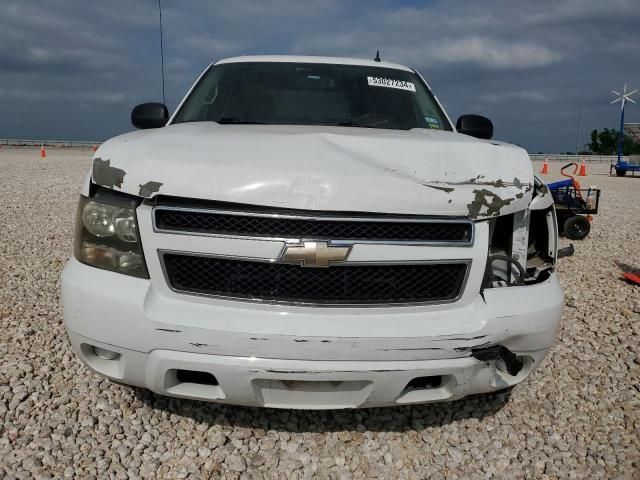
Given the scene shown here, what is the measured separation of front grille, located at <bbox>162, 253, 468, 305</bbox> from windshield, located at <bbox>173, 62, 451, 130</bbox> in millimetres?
1356

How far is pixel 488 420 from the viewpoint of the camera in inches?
102

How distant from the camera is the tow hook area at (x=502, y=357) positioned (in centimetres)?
194

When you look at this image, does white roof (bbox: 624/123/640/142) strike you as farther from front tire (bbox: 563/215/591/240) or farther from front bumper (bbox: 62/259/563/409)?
front bumper (bbox: 62/259/563/409)

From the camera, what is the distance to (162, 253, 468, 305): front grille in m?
1.86

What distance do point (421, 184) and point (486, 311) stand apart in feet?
1.76

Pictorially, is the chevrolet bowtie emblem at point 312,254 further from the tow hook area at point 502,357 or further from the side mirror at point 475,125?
the side mirror at point 475,125

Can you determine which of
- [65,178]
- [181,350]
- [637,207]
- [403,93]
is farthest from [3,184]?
[637,207]

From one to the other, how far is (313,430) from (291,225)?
1.11 meters

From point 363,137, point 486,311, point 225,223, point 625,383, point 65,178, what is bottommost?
point 65,178

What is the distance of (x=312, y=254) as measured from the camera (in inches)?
71.6

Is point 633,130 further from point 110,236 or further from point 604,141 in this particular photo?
point 110,236

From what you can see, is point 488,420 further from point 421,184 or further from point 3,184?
point 3,184

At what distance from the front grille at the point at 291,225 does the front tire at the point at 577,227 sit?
571 cm

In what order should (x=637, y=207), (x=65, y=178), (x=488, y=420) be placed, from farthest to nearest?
(x=65, y=178), (x=637, y=207), (x=488, y=420)
